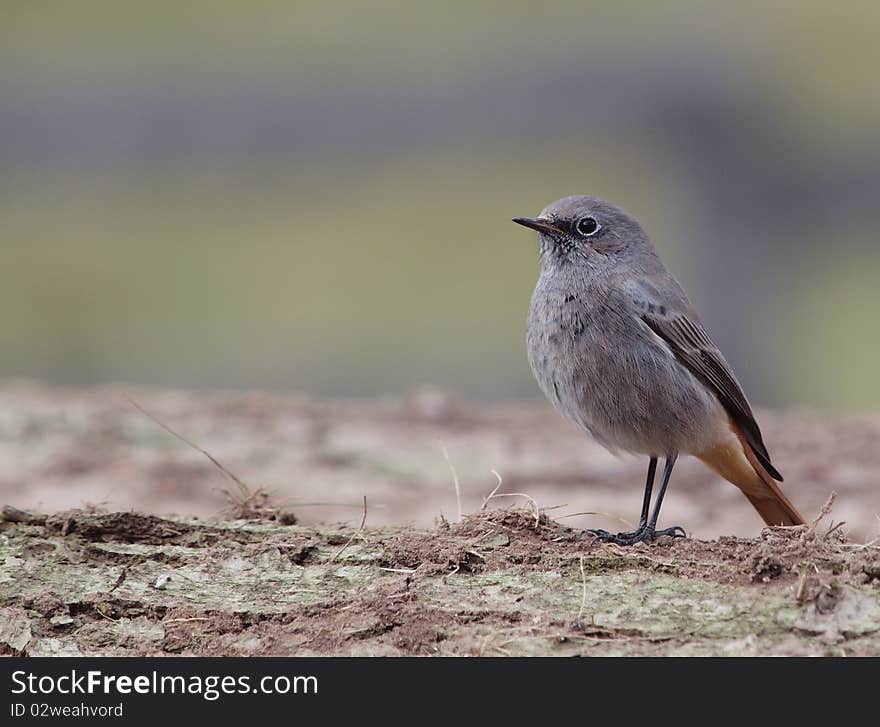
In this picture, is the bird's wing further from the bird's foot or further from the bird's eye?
the bird's foot

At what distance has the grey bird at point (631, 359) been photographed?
5441 millimetres

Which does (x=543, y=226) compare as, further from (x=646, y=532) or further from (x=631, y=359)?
(x=646, y=532)

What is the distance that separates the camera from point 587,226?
6023 millimetres

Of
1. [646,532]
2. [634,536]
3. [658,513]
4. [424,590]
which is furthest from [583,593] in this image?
[658,513]

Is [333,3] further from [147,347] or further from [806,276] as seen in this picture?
[806,276]

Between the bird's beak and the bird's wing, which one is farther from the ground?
the bird's beak

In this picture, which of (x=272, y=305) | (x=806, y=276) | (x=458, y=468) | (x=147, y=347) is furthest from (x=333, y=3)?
(x=458, y=468)

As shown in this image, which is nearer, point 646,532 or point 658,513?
point 646,532

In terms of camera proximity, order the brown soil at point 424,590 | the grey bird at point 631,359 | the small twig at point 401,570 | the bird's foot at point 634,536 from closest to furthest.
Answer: the brown soil at point 424,590, the small twig at point 401,570, the bird's foot at point 634,536, the grey bird at point 631,359

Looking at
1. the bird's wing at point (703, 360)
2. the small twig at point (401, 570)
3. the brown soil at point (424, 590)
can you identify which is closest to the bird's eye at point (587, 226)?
the bird's wing at point (703, 360)

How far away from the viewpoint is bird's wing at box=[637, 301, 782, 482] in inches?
222

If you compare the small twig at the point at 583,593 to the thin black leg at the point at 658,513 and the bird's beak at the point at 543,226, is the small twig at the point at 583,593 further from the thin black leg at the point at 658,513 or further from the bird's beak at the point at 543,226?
the bird's beak at the point at 543,226

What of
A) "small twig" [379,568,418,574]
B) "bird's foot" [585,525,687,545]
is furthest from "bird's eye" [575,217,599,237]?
"small twig" [379,568,418,574]

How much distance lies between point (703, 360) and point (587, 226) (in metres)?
0.86
